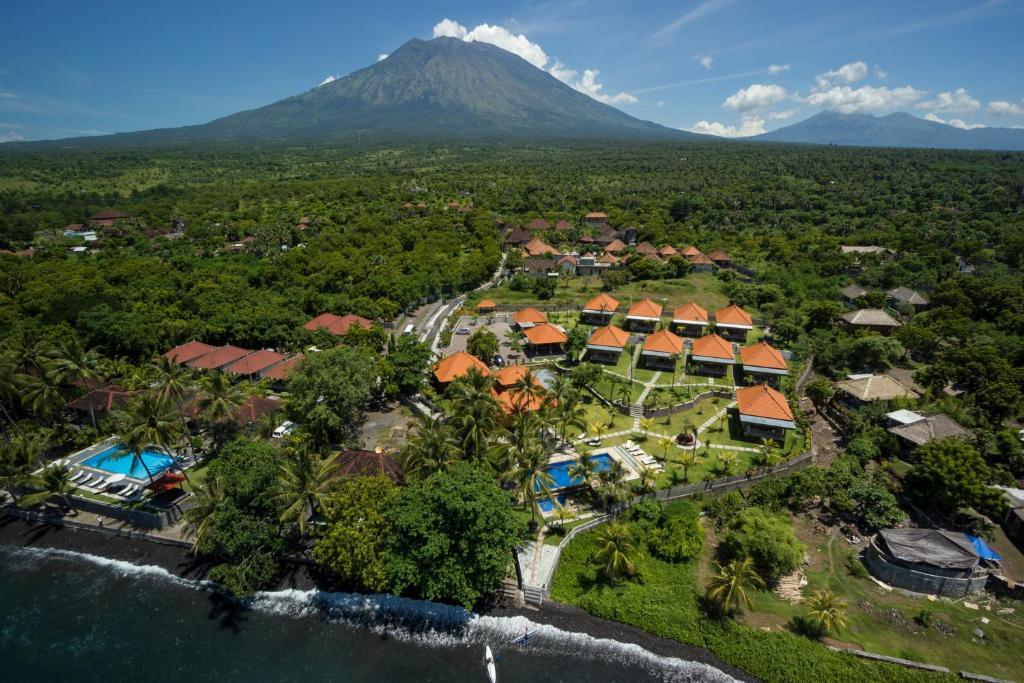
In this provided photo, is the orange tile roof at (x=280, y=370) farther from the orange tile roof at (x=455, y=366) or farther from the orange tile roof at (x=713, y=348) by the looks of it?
the orange tile roof at (x=713, y=348)

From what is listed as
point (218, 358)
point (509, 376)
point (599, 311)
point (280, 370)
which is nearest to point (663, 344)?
point (599, 311)

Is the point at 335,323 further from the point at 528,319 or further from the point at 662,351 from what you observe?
the point at 662,351

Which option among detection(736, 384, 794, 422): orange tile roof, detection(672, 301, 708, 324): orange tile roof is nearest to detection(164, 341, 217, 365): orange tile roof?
detection(736, 384, 794, 422): orange tile roof

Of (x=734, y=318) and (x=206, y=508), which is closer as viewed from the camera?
(x=206, y=508)

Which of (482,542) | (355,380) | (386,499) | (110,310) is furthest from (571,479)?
(110,310)

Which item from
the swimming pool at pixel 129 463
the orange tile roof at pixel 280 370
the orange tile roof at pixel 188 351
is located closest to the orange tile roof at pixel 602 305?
the orange tile roof at pixel 280 370

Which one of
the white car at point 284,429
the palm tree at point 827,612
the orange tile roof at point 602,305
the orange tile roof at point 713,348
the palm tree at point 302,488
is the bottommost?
the palm tree at point 827,612

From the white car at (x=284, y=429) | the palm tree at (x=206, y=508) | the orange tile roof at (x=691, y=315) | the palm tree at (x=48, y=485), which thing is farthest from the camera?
the orange tile roof at (x=691, y=315)
